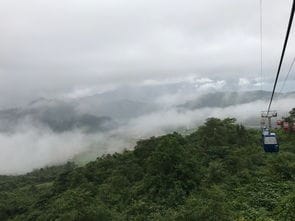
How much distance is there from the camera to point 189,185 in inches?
2039

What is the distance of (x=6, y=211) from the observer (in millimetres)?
80688

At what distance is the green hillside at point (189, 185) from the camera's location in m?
36.5

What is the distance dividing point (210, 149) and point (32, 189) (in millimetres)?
67772

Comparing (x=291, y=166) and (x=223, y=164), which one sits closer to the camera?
(x=291, y=166)

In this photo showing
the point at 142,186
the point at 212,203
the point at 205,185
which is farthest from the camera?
the point at 142,186

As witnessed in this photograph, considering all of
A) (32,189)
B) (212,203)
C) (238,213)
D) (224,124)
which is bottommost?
(32,189)

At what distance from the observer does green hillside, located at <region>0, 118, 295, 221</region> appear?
1439 inches

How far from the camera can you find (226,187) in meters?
47.0

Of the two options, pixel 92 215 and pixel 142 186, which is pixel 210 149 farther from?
pixel 92 215

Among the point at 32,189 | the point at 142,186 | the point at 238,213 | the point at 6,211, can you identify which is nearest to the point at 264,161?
the point at 142,186

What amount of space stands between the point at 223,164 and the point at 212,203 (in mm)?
26857

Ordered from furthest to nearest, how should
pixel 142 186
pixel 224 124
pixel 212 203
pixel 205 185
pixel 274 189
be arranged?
1. pixel 224 124
2. pixel 142 186
3. pixel 205 185
4. pixel 274 189
5. pixel 212 203

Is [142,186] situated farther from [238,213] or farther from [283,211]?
[283,211]

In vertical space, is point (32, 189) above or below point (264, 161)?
below
